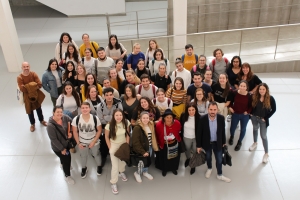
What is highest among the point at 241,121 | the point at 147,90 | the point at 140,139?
the point at 147,90

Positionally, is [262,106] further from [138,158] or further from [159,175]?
[138,158]

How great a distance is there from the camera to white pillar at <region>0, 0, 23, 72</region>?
7.44 meters

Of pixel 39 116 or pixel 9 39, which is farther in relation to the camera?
pixel 9 39

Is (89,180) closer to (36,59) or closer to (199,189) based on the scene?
(199,189)

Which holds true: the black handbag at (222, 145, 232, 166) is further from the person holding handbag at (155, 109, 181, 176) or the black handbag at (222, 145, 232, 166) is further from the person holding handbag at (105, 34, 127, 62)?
the person holding handbag at (105, 34, 127, 62)

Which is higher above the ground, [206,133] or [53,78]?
[53,78]

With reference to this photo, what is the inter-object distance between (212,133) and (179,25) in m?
3.93

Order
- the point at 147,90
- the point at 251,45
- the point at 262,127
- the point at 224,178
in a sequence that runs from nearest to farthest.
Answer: the point at 224,178 → the point at 262,127 → the point at 147,90 → the point at 251,45

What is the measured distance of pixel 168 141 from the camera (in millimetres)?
4492

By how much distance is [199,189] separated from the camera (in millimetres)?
4621

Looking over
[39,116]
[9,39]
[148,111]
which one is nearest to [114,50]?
[39,116]

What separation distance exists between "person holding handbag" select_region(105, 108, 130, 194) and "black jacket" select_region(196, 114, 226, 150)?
0.98m

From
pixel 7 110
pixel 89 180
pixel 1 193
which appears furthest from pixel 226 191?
pixel 7 110

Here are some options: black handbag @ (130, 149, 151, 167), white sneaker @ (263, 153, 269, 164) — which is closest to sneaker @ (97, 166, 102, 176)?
black handbag @ (130, 149, 151, 167)
